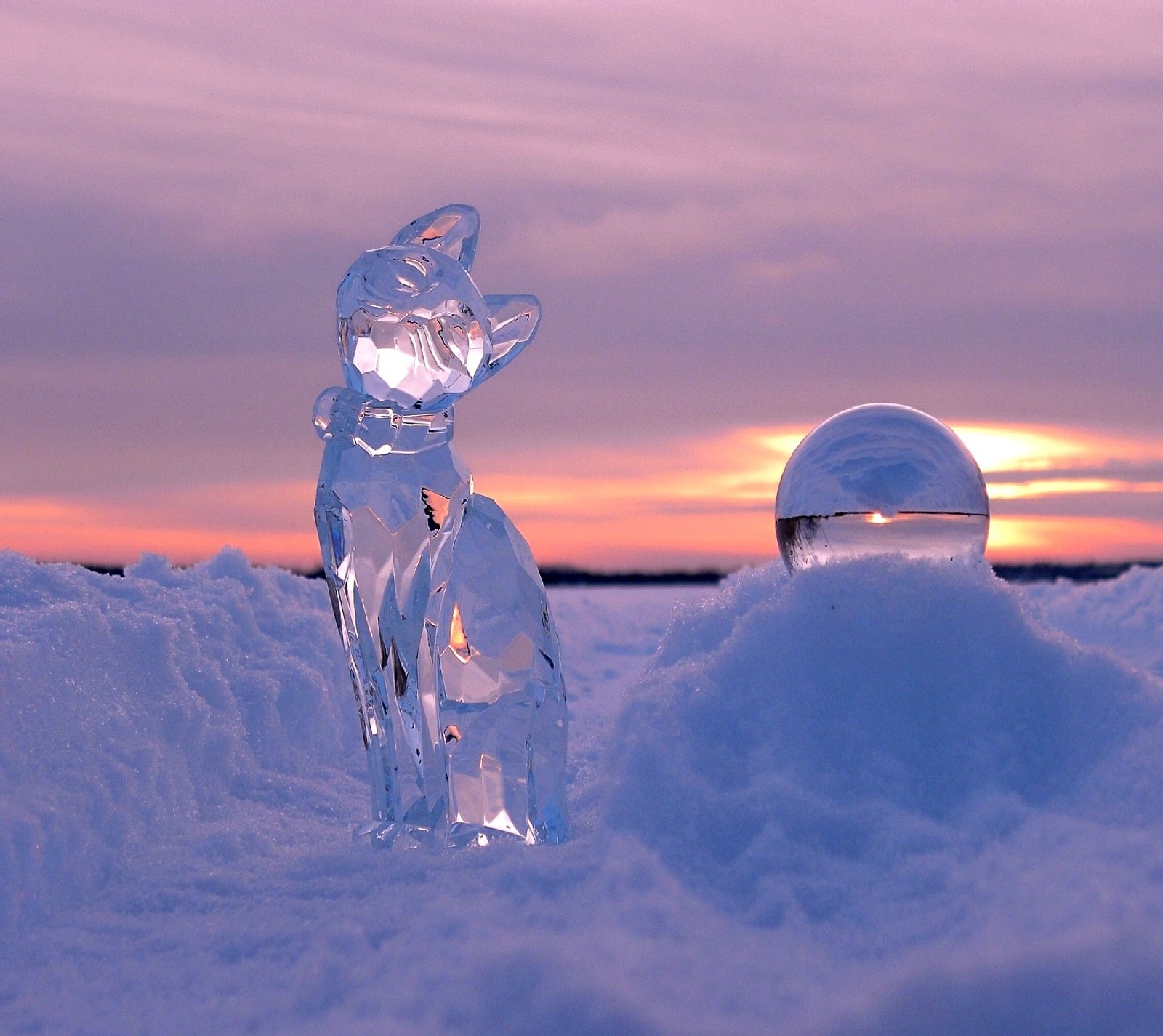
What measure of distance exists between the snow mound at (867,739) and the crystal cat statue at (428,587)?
0.43 metres

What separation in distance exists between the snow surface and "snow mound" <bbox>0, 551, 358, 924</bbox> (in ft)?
0.06

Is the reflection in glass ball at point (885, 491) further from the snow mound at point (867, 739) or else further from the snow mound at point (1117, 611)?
the snow mound at point (1117, 611)

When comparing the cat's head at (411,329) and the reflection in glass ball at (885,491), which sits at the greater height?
the cat's head at (411,329)

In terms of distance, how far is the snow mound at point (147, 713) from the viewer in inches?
195

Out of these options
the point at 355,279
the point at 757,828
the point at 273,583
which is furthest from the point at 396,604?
the point at 273,583

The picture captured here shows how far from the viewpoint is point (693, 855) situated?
4.08m

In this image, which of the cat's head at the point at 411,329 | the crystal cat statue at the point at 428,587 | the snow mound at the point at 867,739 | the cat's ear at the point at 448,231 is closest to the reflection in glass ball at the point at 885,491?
the snow mound at the point at 867,739

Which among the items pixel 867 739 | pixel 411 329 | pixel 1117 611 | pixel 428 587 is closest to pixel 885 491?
pixel 867 739

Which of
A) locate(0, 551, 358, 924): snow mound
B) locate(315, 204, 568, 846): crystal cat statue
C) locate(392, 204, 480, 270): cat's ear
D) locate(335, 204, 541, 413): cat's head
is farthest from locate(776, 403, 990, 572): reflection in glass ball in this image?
locate(0, 551, 358, 924): snow mound

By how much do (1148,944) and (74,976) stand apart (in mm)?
3161

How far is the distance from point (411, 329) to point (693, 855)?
209 cm

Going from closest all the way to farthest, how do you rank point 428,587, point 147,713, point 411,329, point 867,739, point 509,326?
point 867,739, point 411,329, point 428,587, point 509,326, point 147,713

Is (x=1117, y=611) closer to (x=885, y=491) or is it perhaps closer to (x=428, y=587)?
(x=885, y=491)

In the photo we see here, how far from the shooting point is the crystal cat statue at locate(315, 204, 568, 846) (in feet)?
15.3
